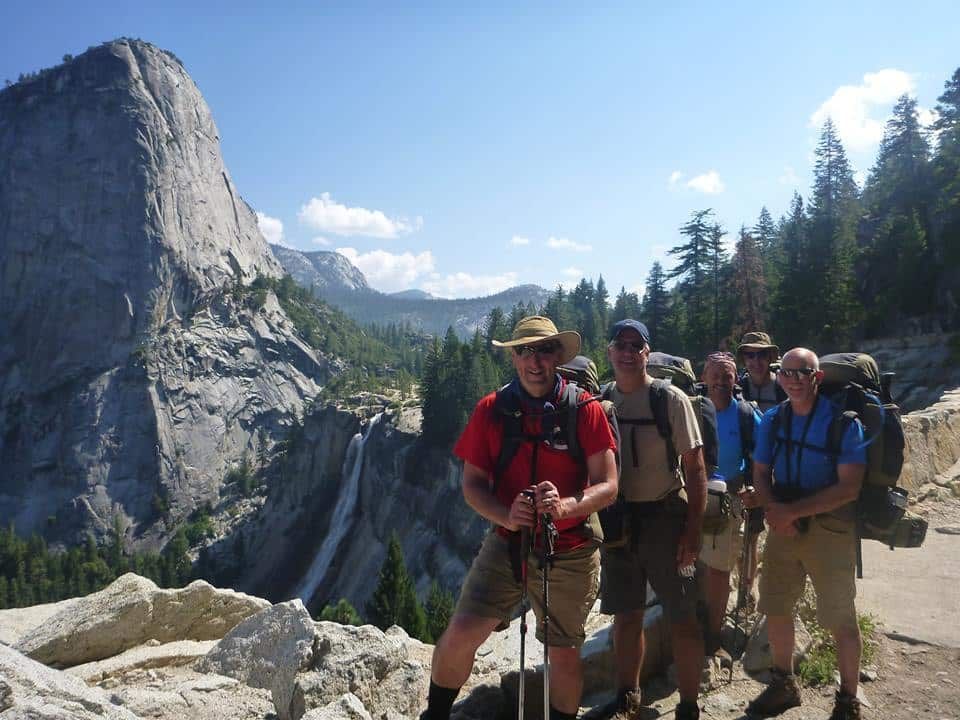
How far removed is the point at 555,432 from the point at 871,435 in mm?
1980

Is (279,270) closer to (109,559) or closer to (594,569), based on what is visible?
(109,559)

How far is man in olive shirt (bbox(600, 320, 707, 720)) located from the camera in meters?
3.62

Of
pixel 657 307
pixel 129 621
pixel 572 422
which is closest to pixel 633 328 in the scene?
pixel 572 422

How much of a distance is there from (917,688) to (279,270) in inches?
5932

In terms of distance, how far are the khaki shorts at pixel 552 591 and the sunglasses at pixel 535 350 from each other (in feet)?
3.20

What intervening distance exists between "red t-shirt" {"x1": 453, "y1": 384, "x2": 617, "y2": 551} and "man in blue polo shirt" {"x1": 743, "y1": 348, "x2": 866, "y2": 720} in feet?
4.47

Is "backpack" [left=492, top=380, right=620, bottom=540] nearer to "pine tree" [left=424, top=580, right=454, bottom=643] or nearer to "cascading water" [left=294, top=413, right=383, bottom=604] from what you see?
"pine tree" [left=424, top=580, right=454, bottom=643]

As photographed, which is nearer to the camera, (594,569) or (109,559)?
(594,569)

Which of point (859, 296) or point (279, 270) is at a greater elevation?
point (279, 270)

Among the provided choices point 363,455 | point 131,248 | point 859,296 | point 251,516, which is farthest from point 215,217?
point 859,296

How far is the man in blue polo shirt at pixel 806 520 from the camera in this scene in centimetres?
362

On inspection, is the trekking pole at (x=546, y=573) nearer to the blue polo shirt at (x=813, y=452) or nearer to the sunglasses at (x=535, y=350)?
the sunglasses at (x=535, y=350)

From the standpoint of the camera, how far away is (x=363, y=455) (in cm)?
6406

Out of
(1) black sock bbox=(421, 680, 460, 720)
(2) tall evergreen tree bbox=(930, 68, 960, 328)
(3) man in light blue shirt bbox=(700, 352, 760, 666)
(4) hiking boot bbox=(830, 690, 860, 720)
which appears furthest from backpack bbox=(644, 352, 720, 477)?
(2) tall evergreen tree bbox=(930, 68, 960, 328)
